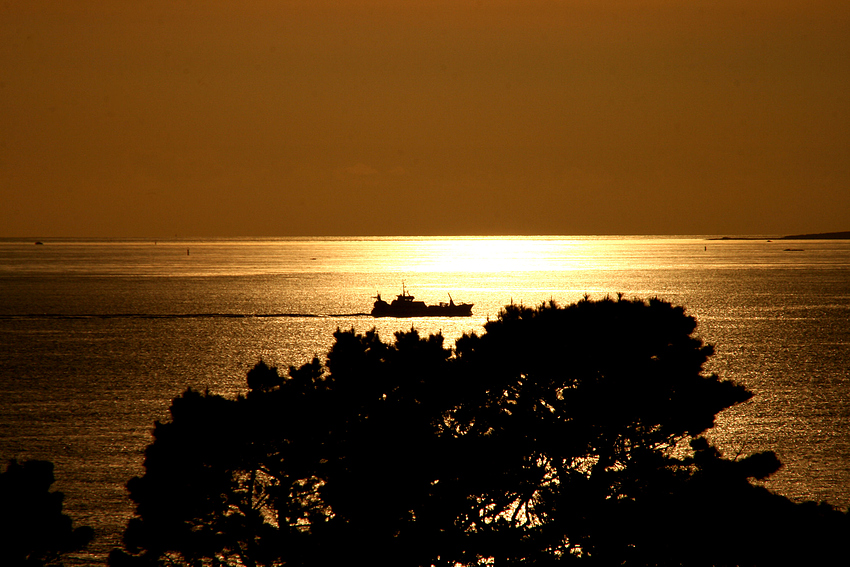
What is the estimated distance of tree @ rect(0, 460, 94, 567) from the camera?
15.2 metres

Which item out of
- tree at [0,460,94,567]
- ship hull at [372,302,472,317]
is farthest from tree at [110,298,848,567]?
ship hull at [372,302,472,317]

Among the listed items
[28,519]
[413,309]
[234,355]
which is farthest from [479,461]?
[413,309]

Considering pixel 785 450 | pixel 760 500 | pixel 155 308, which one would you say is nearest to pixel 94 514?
pixel 760 500

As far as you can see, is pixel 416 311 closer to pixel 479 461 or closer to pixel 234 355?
pixel 234 355

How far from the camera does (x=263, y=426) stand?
58.5 feet

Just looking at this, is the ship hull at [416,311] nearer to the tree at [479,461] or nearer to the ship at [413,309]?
the ship at [413,309]

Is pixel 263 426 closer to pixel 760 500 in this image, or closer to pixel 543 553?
pixel 543 553

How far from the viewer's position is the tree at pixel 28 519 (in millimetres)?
15188

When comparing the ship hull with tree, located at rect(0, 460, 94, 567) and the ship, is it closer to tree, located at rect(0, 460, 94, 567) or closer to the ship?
the ship

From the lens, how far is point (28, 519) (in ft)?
50.3

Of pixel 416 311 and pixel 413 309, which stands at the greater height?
pixel 413 309

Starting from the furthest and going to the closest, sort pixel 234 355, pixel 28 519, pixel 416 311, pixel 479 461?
pixel 416 311
pixel 234 355
pixel 479 461
pixel 28 519

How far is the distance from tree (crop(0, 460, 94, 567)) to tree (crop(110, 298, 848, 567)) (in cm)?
145

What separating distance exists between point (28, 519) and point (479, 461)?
883 cm
